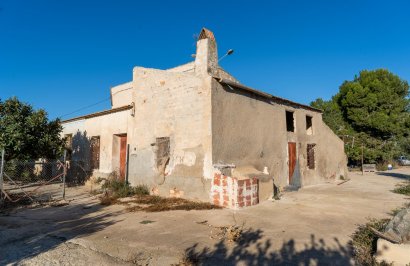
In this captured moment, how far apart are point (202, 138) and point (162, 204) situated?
242 centimetres

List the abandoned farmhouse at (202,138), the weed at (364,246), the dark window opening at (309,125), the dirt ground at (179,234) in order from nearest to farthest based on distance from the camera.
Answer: the weed at (364,246)
the dirt ground at (179,234)
the abandoned farmhouse at (202,138)
the dark window opening at (309,125)

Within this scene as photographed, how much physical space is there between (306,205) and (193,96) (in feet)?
16.8

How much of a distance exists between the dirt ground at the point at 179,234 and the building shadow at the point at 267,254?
0.05ft

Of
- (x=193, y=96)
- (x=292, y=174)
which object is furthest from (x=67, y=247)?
(x=292, y=174)

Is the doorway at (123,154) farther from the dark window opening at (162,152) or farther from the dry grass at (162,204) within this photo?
the dry grass at (162,204)

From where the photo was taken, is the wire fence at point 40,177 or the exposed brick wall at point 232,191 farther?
the wire fence at point 40,177

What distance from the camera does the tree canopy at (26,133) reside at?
10.5 metres

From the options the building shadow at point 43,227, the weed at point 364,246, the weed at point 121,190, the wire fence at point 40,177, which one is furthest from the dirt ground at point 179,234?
the wire fence at point 40,177

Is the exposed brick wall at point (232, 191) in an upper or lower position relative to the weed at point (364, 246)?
upper

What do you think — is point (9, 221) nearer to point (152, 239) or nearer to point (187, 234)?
point (152, 239)

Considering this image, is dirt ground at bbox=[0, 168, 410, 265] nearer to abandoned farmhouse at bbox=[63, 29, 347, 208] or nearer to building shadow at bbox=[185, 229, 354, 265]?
building shadow at bbox=[185, 229, 354, 265]

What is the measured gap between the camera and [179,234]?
18.5 feet

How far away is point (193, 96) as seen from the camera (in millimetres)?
9344

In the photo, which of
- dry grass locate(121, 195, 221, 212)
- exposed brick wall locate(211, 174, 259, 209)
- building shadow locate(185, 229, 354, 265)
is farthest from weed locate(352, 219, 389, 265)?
dry grass locate(121, 195, 221, 212)
